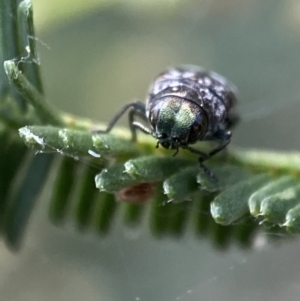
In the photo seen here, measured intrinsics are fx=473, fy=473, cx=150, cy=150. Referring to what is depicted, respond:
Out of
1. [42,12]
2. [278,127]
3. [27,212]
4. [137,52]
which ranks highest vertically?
[137,52]

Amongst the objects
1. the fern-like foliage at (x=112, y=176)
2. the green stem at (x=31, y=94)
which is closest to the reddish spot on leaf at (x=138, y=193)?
the fern-like foliage at (x=112, y=176)

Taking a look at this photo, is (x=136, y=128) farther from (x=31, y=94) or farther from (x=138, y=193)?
(x=31, y=94)

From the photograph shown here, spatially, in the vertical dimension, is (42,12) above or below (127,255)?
above

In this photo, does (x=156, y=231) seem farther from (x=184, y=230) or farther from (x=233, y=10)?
(x=233, y=10)

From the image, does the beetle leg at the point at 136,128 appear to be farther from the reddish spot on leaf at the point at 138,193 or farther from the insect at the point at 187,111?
the reddish spot on leaf at the point at 138,193

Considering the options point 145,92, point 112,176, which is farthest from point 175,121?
point 145,92

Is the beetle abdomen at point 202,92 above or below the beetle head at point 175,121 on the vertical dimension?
above

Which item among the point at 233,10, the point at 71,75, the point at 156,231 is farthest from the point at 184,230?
the point at 233,10
